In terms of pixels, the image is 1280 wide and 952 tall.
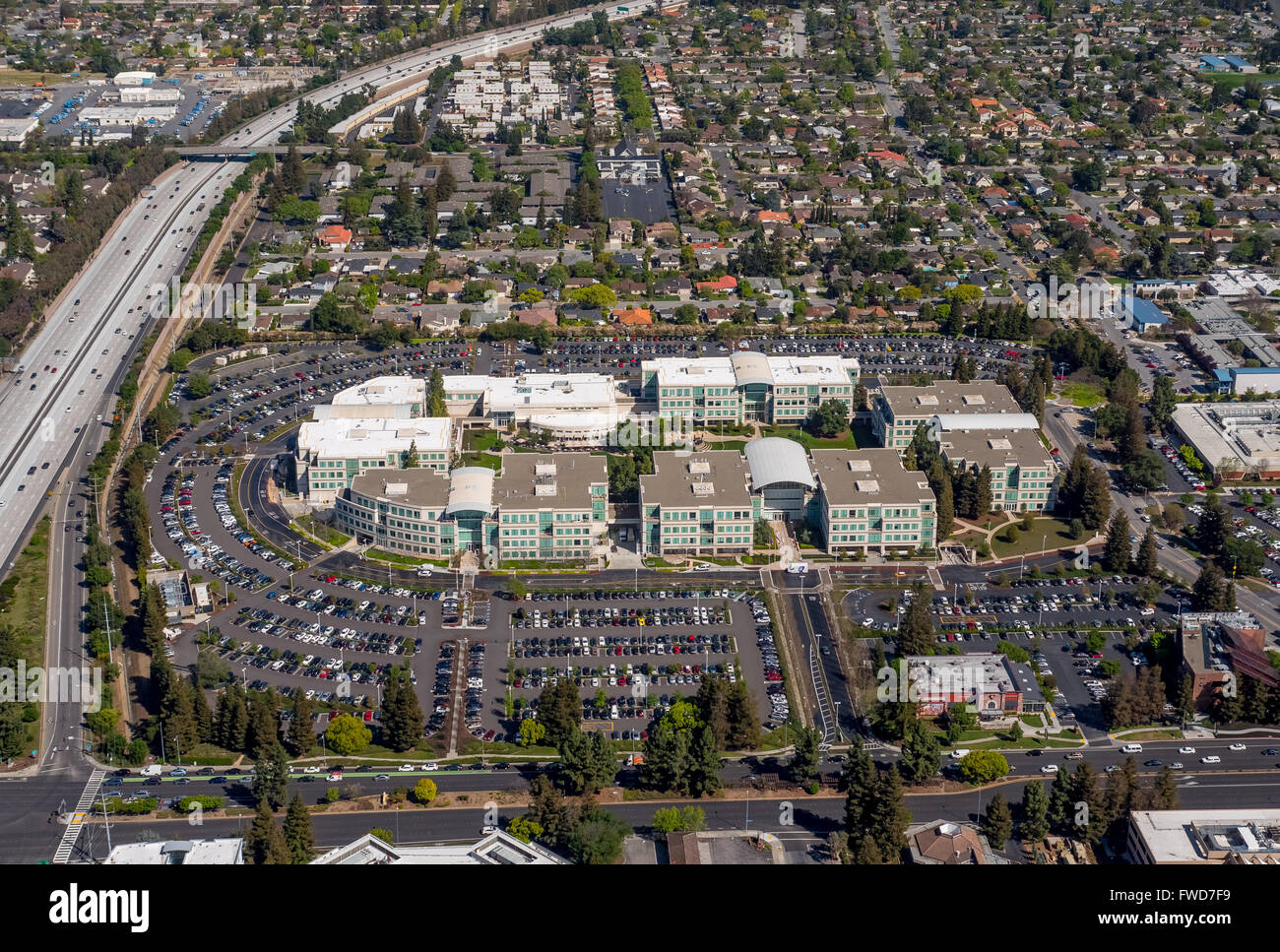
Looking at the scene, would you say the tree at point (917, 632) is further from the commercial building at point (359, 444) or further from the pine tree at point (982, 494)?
the commercial building at point (359, 444)

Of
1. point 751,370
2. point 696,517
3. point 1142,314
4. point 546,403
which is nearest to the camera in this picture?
point 696,517

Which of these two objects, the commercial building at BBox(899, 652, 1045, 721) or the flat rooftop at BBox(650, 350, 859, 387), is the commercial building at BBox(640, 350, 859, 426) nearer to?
the flat rooftop at BBox(650, 350, 859, 387)

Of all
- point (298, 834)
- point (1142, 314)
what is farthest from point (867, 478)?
point (1142, 314)

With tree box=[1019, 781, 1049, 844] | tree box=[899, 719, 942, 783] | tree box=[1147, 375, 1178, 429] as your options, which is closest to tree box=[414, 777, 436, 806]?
tree box=[899, 719, 942, 783]

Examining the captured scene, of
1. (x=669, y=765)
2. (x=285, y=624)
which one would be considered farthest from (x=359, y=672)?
(x=669, y=765)

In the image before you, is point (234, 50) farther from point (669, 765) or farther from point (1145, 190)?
point (669, 765)

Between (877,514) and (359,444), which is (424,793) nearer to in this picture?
(359,444)
